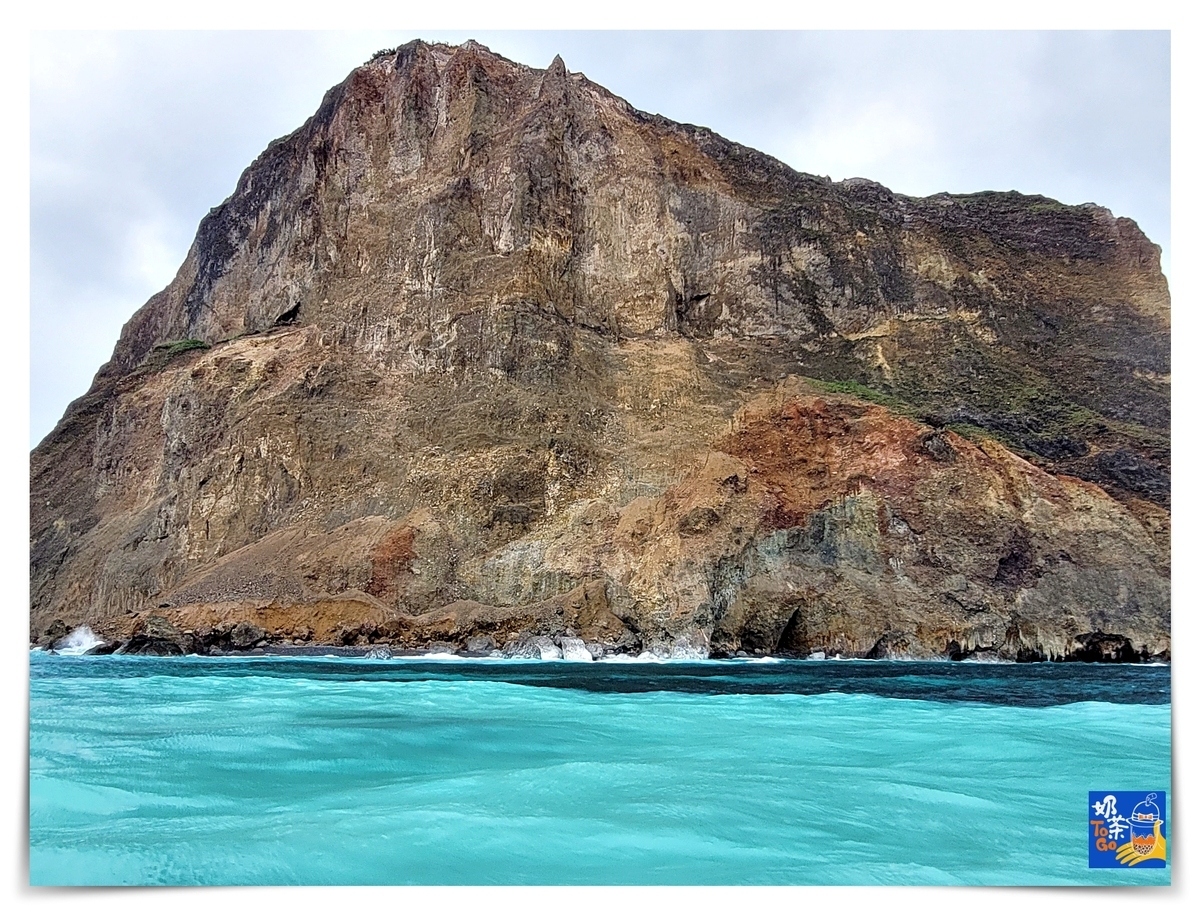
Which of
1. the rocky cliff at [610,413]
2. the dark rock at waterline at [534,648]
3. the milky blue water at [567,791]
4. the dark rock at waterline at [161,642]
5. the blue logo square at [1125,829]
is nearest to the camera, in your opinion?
the milky blue water at [567,791]

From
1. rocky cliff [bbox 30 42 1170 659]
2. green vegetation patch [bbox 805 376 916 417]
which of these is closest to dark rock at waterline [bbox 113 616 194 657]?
rocky cliff [bbox 30 42 1170 659]

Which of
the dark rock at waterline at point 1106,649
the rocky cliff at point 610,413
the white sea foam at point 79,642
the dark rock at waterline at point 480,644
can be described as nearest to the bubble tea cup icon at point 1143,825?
the rocky cliff at point 610,413

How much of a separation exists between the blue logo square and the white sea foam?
51.2 meters

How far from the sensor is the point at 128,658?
46.2m

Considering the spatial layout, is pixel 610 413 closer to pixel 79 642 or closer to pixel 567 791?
pixel 79 642

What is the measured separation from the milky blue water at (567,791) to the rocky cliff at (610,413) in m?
28.9

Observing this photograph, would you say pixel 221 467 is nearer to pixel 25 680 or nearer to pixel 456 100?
pixel 456 100

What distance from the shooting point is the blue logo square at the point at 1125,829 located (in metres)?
11.3

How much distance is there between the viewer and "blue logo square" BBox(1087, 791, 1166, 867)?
11320mm

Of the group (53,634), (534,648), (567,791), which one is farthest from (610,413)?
(567,791)

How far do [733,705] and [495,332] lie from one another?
142ft

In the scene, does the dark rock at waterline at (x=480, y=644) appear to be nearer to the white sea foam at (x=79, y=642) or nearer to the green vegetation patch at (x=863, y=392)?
the white sea foam at (x=79, y=642)

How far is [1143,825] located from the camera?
38.1 ft

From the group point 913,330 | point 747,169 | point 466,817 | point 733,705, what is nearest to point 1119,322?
point 913,330
